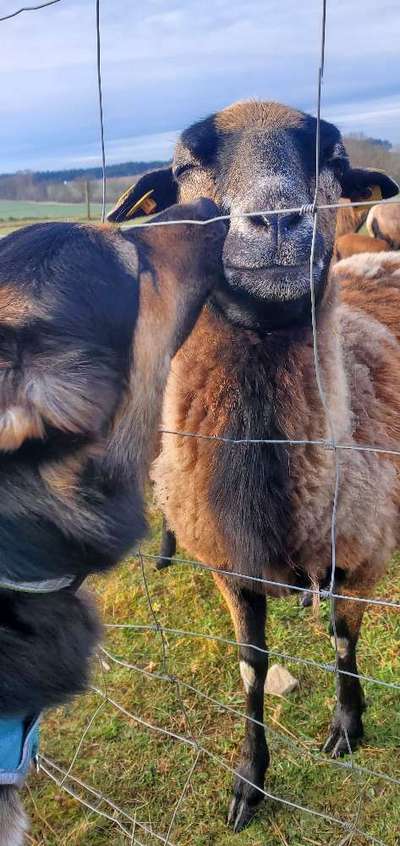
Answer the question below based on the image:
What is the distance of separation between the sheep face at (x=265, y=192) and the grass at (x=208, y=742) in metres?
1.03

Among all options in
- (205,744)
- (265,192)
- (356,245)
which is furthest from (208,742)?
(356,245)

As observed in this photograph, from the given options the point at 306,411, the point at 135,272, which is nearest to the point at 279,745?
the point at 306,411

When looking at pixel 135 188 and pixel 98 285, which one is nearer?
pixel 98 285

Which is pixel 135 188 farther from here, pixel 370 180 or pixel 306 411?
pixel 306 411

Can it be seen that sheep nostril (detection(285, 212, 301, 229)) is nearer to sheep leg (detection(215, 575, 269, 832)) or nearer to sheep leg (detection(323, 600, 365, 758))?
sheep leg (detection(215, 575, 269, 832))

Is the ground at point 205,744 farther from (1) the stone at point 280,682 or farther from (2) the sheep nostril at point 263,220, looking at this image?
(2) the sheep nostril at point 263,220

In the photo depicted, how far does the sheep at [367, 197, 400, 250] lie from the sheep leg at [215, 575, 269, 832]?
20.9 feet

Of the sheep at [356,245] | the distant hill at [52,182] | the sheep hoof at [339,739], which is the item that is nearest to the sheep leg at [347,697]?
the sheep hoof at [339,739]

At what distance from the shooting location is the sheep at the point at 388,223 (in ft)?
26.6

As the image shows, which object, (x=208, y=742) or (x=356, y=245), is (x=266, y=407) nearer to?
(x=208, y=742)

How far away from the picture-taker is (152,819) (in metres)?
2.89

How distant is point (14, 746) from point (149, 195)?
7.21ft

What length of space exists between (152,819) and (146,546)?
2.27 meters

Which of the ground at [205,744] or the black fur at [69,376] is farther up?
the black fur at [69,376]
